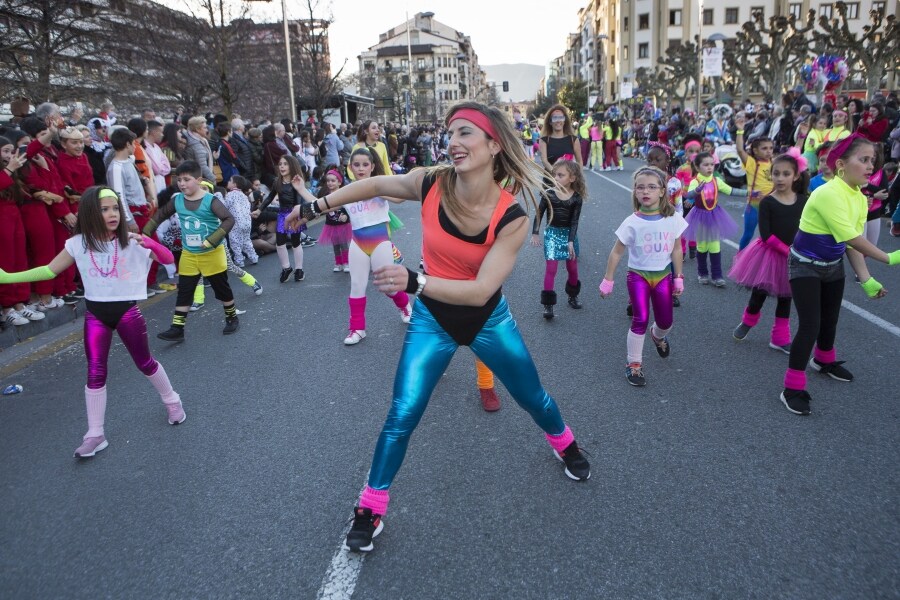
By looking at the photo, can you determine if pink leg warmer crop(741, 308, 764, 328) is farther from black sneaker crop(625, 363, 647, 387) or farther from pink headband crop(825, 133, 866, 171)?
pink headband crop(825, 133, 866, 171)

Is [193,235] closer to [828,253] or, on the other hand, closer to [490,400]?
[490,400]

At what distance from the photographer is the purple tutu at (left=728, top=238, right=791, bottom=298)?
5.15m

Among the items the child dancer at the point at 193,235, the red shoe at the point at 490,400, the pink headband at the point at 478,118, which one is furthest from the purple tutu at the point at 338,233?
the pink headband at the point at 478,118

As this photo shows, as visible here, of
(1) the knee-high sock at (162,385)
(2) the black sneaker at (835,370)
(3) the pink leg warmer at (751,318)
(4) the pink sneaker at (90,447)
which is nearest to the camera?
(4) the pink sneaker at (90,447)

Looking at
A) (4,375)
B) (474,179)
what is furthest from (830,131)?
(4,375)

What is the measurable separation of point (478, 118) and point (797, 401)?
2923 mm

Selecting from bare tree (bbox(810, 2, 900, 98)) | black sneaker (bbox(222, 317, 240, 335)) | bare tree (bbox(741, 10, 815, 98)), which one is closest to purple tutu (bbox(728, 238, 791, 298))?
black sneaker (bbox(222, 317, 240, 335))

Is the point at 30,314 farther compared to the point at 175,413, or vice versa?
the point at 30,314

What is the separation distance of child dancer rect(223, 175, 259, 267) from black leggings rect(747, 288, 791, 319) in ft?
23.0

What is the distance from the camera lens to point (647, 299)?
4.89 m

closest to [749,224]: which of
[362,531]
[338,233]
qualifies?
[338,233]

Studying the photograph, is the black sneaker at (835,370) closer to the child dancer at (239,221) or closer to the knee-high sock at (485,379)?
the knee-high sock at (485,379)

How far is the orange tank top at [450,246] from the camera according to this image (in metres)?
2.90

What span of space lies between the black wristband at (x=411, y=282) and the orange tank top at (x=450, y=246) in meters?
0.38
